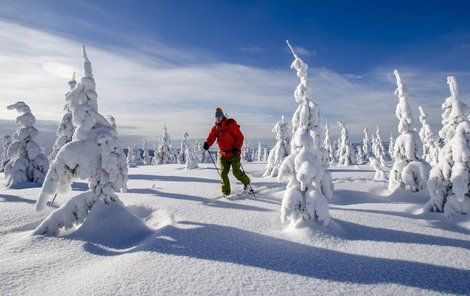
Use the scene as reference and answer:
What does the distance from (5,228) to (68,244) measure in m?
2.20

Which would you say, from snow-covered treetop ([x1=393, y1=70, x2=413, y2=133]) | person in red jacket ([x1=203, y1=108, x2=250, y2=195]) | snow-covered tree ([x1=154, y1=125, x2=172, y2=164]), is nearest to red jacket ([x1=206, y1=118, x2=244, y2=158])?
person in red jacket ([x1=203, y1=108, x2=250, y2=195])

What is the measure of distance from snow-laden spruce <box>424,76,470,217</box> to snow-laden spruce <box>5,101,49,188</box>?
62.7 feet

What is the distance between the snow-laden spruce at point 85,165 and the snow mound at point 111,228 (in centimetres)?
20

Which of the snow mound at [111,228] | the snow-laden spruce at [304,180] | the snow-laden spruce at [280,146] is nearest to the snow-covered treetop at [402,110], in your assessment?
the snow-laden spruce at [304,180]

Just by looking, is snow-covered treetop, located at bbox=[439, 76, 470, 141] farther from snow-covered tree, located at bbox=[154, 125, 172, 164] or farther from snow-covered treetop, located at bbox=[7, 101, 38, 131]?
snow-covered tree, located at bbox=[154, 125, 172, 164]

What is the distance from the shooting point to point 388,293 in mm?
3840

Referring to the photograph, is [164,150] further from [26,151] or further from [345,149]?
[26,151]

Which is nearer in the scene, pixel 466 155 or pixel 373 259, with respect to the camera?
pixel 373 259

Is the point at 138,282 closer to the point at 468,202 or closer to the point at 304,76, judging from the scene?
the point at 304,76

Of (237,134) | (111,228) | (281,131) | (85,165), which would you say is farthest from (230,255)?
(281,131)

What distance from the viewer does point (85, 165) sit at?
268 inches

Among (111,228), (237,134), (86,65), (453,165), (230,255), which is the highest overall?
(86,65)

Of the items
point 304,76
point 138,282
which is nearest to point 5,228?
point 138,282

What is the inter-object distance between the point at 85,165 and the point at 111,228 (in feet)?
5.20
